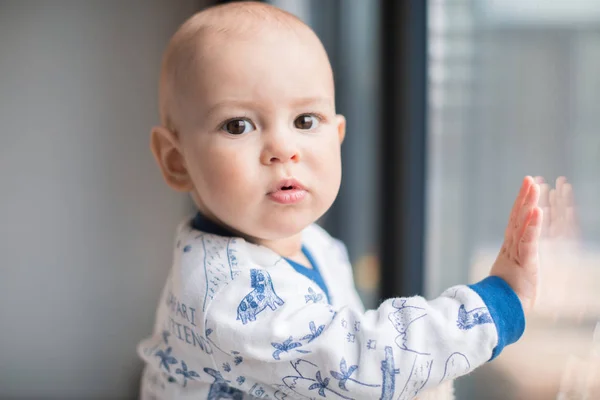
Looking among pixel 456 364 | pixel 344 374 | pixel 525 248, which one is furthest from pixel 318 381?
pixel 525 248

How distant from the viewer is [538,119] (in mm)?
874

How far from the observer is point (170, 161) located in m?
0.82

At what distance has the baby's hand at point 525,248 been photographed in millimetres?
634

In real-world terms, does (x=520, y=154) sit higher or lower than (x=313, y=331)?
higher

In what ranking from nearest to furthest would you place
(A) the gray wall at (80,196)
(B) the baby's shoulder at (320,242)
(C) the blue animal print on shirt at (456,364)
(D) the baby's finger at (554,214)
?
1. (C) the blue animal print on shirt at (456,364)
2. (D) the baby's finger at (554,214)
3. (B) the baby's shoulder at (320,242)
4. (A) the gray wall at (80,196)

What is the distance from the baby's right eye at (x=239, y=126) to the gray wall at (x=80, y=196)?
1.37 m

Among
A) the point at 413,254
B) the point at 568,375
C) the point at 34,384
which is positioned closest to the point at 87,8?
the point at 34,384

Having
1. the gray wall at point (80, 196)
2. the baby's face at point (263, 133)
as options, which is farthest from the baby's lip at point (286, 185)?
the gray wall at point (80, 196)

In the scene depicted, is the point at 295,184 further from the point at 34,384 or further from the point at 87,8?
the point at 34,384

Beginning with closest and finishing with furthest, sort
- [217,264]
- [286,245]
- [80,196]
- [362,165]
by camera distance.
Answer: [217,264] < [286,245] < [362,165] < [80,196]

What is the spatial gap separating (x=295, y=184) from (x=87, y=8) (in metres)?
1.53

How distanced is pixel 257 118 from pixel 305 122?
0.06 meters

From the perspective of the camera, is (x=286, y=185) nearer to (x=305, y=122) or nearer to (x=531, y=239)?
(x=305, y=122)

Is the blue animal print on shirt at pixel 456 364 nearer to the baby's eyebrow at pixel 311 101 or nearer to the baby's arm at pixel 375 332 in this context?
the baby's arm at pixel 375 332
